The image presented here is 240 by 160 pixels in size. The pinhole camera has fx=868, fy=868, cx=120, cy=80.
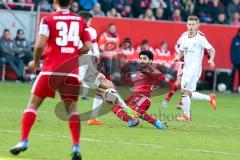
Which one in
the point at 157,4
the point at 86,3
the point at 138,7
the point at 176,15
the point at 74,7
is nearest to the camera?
the point at 74,7

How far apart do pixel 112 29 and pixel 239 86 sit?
5454 millimetres

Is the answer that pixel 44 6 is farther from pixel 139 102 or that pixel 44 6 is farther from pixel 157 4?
pixel 139 102

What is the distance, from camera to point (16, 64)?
28.2 metres

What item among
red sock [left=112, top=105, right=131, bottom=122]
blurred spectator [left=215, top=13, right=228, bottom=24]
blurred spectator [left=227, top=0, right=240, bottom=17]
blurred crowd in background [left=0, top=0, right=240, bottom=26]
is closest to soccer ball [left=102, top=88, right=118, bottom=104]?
red sock [left=112, top=105, right=131, bottom=122]

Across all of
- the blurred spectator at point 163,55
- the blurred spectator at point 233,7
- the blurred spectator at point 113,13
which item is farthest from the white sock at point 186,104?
the blurred spectator at point 233,7

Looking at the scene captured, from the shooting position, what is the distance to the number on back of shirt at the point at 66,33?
11719 millimetres

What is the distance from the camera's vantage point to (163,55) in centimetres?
3022

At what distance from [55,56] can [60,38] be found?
0.83 ft

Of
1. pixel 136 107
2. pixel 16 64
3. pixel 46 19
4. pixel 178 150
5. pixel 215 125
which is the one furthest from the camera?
pixel 16 64

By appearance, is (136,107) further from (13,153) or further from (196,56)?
(13,153)

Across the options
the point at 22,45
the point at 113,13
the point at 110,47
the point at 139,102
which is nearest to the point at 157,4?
the point at 113,13

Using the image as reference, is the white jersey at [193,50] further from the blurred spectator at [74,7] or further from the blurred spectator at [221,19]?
the blurred spectator at [221,19]

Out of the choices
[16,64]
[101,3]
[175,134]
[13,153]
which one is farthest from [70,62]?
[101,3]

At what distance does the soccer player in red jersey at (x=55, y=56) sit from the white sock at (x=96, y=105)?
4.82m
